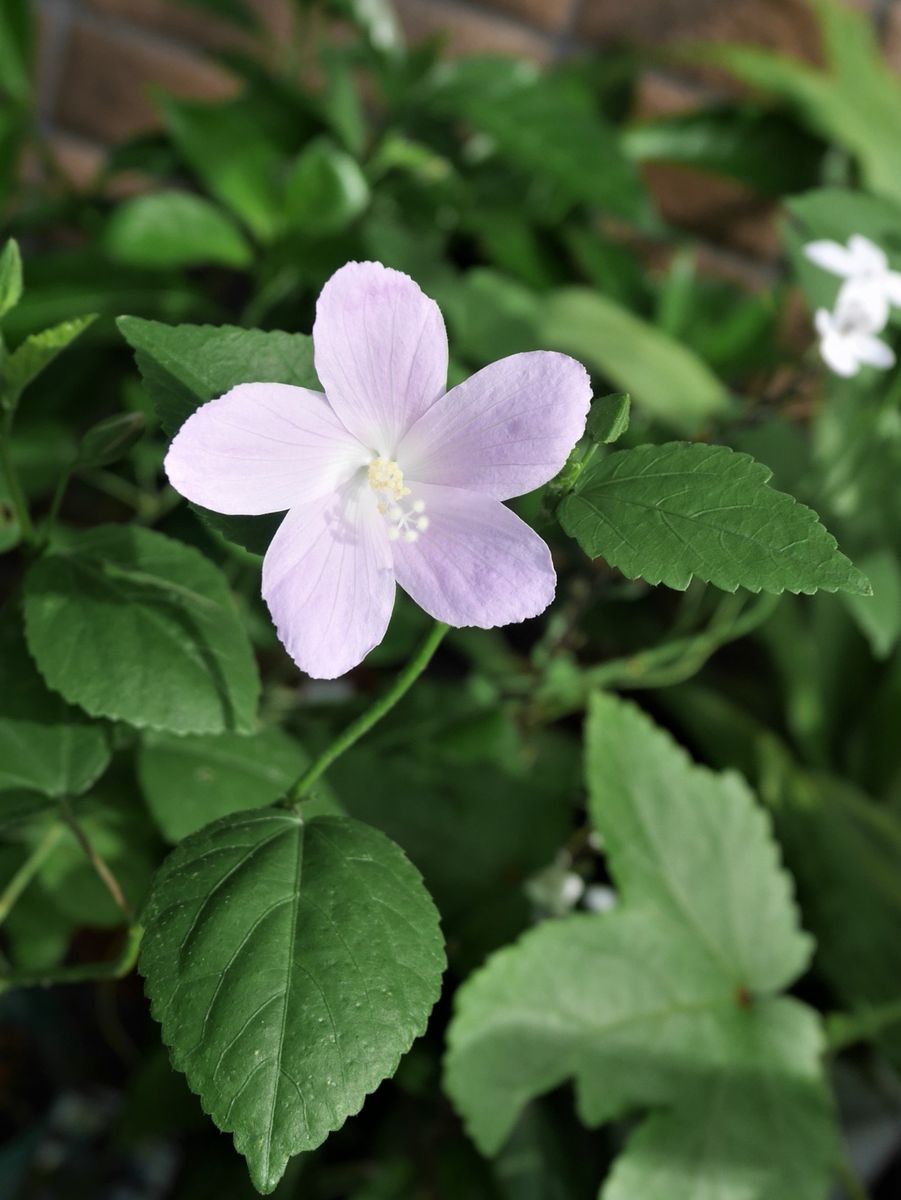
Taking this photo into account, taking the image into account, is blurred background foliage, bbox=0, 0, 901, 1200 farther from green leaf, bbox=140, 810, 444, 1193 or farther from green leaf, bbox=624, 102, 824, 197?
green leaf, bbox=140, 810, 444, 1193

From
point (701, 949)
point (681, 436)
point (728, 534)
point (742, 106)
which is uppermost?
point (728, 534)

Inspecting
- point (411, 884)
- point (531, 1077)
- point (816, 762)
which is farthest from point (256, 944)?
point (816, 762)

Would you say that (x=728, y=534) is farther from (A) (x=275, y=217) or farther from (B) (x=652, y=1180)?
(A) (x=275, y=217)

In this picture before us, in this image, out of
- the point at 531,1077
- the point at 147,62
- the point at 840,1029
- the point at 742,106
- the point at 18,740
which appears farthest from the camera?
the point at 147,62

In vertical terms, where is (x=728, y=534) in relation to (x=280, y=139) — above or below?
above

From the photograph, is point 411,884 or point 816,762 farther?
point 816,762

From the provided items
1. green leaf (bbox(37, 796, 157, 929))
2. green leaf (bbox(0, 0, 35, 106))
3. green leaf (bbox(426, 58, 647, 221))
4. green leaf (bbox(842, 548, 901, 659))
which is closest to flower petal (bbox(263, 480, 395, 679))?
green leaf (bbox(37, 796, 157, 929))
